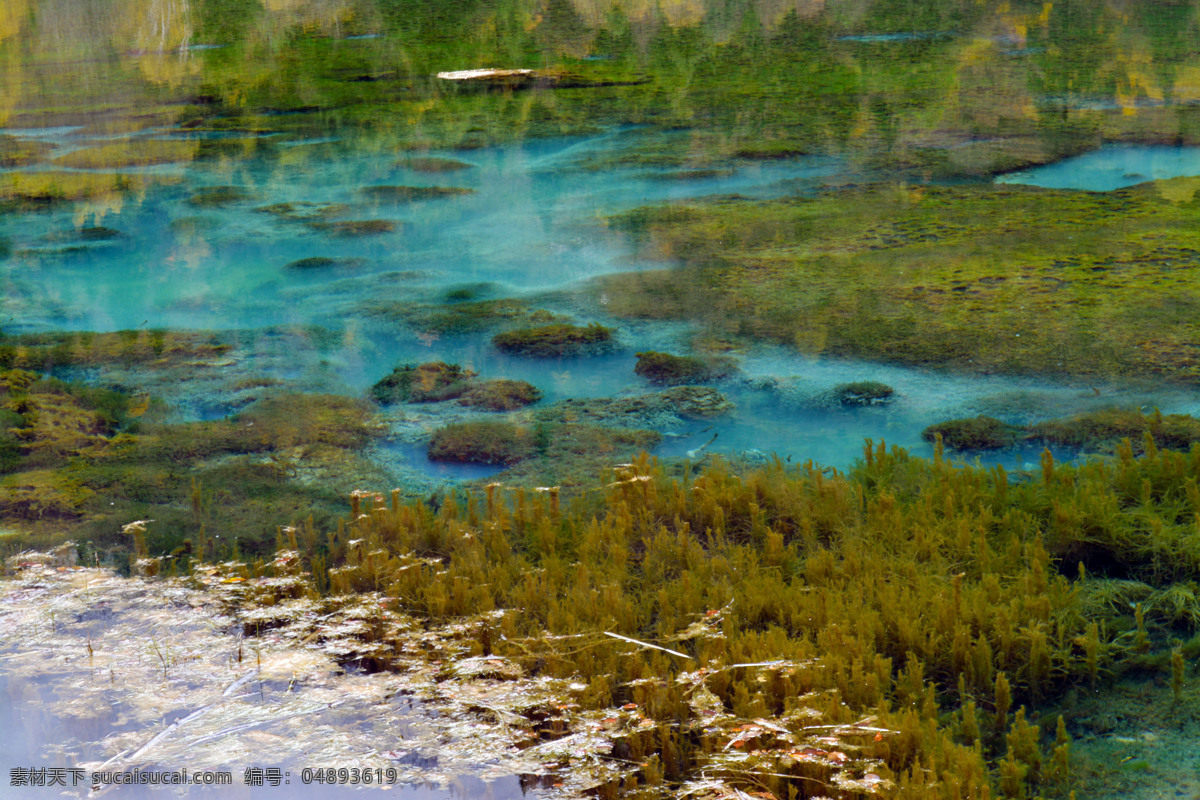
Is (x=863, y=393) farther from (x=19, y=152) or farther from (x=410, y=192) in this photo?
(x=19, y=152)

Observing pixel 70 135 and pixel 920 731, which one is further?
pixel 70 135

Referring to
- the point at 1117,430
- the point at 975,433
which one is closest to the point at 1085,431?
the point at 1117,430

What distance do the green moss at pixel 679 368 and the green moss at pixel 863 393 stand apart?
66 cm

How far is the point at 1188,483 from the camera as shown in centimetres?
421

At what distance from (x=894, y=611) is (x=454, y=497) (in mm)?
2157

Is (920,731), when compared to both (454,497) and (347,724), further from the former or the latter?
(454,497)

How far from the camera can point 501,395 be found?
6.25 metres

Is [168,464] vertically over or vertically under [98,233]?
under

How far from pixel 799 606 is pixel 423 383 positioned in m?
3.30

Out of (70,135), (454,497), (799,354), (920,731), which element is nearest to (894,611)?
(920,731)

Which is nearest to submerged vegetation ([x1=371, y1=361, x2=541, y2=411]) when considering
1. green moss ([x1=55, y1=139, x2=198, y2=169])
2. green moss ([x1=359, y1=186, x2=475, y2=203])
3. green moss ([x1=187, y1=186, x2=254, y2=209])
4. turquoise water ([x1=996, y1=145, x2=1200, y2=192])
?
green moss ([x1=359, y1=186, x2=475, y2=203])

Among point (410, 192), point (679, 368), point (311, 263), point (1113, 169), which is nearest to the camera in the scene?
point (679, 368)

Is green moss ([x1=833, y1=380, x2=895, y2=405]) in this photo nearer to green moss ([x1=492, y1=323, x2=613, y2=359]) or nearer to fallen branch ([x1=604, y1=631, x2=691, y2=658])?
green moss ([x1=492, y1=323, x2=613, y2=359])

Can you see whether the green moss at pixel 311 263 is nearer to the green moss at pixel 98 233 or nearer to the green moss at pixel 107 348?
the green moss at pixel 107 348
